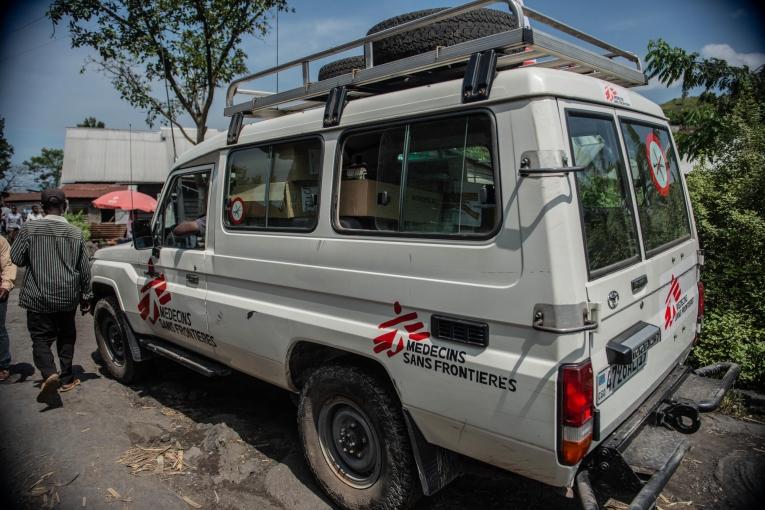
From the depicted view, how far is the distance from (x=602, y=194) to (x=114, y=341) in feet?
16.6

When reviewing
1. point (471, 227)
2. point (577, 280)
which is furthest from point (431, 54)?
point (577, 280)

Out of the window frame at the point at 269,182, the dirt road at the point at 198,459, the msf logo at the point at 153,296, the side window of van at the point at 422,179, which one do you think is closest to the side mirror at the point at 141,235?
the msf logo at the point at 153,296

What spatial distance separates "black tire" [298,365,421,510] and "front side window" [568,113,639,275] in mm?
1323

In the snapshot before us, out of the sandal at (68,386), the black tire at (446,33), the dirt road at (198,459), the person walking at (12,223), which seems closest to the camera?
the black tire at (446,33)

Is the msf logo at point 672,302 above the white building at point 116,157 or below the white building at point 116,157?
below

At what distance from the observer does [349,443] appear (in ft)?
10.0

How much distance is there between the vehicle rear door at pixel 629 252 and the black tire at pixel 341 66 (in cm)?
200

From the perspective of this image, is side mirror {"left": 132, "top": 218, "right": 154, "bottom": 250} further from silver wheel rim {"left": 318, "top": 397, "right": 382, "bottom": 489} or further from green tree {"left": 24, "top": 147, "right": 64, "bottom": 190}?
green tree {"left": 24, "top": 147, "right": 64, "bottom": 190}

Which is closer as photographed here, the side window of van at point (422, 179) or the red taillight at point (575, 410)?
the red taillight at point (575, 410)

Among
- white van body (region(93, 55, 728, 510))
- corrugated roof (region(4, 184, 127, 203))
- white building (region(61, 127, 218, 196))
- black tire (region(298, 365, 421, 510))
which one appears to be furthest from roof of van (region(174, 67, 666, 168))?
white building (region(61, 127, 218, 196))

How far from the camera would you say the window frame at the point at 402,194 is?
2254 millimetres

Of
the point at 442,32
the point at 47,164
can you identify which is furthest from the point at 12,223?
the point at 47,164

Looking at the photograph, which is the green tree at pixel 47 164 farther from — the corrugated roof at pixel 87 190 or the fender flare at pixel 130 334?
the fender flare at pixel 130 334

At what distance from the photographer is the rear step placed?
393 cm
